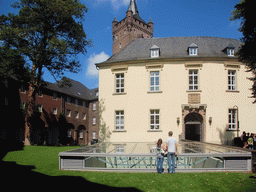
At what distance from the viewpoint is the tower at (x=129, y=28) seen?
5520 centimetres

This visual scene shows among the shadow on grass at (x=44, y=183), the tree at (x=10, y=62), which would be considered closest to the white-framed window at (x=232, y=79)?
the shadow on grass at (x=44, y=183)

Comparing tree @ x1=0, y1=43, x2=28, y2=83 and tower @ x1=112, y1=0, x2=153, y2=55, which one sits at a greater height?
tower @ x1=112, y1=0, x2=153, y2=55

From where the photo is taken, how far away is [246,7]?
13.0m

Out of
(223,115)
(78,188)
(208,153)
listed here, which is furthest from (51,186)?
(223,115)

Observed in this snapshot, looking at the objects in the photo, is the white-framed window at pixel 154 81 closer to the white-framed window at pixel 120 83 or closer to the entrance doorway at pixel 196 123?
the white-framed window at pixel 120 83

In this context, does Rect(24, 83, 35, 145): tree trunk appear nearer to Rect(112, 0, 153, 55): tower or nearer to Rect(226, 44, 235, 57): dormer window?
Rect(226, 44, 235, 57): dormer window

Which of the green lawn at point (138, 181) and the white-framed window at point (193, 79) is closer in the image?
the green lawn at point (138, 181)

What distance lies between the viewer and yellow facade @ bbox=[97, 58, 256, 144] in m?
21.5

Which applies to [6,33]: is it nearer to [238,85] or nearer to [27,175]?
[27,175]

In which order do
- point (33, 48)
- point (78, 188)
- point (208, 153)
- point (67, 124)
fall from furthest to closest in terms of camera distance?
point (67, 124), point (33, 48), point (208, 153), point (78, 188)

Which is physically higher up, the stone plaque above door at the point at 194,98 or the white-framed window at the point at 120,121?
the stone plaque above door at the point at 194,98

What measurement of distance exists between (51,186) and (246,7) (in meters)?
14.4

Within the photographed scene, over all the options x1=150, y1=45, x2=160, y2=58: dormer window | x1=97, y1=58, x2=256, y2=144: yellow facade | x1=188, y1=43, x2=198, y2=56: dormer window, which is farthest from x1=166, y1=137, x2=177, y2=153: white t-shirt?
x1=188, y1=43, x2=198, y2=56: dormer window

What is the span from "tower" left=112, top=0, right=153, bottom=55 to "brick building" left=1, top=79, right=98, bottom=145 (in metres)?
15.5
